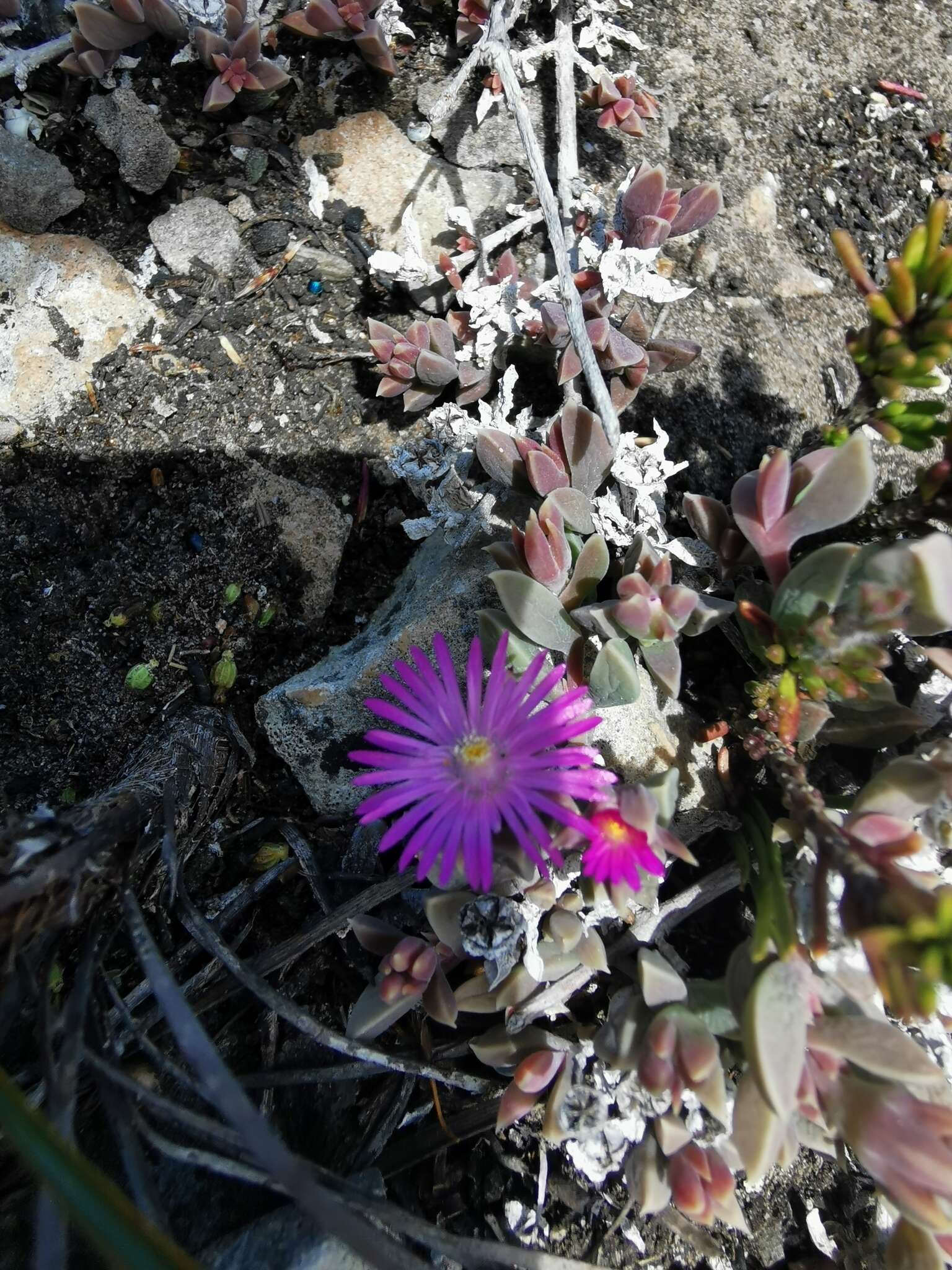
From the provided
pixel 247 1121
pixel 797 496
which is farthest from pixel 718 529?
pixel 247 1121

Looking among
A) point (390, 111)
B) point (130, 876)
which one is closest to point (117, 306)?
point (390, 111)

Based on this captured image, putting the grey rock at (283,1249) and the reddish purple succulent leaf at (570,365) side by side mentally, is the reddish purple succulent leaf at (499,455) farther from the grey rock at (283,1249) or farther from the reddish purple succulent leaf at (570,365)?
the grey rock at (283,1249)

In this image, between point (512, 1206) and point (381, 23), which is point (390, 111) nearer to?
point (381, 23)

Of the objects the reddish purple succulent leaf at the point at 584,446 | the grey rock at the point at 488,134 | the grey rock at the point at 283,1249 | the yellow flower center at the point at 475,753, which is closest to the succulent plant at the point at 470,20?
the grey rock at the point at 488,134

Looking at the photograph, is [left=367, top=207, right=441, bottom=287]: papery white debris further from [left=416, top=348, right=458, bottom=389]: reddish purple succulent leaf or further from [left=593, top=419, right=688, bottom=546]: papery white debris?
[left=593, top=419, right=688, bottom=546]: papery white debris

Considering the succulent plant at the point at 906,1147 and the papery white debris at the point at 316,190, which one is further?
the papery white debris at the point at 316,190

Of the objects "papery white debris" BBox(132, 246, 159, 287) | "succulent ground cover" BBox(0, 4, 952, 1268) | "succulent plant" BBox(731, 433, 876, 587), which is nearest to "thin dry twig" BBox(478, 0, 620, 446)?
"succulent ground cover" BBox(0, 4, 952, 1268)

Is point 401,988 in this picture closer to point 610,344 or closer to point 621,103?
point 610,344
